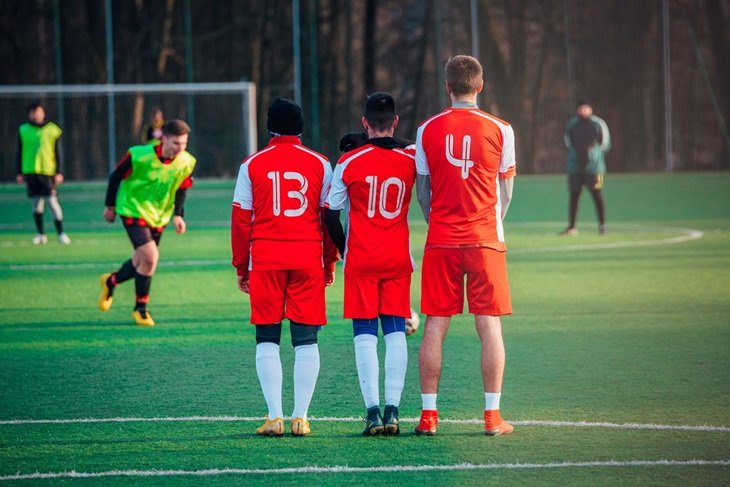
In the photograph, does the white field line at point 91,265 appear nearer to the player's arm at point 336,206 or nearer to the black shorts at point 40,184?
the black shorts at point 40,184

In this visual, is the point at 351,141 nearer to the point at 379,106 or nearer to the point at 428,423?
the point at 379,106

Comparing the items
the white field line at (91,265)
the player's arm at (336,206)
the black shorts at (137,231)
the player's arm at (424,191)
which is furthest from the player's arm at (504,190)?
the white field line at (91,265)

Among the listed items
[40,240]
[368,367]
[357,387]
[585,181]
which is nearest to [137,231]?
[357,387]

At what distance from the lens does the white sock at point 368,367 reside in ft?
20.9

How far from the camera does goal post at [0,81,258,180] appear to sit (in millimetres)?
30844

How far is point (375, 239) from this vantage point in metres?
6.43

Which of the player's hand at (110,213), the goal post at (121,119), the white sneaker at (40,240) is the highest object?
the goal post at (121,119)

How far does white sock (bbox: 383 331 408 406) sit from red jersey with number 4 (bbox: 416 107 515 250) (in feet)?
1.85

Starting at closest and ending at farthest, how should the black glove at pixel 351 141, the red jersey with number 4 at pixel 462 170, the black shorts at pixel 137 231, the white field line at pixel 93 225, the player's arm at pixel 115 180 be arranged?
the red jersey with number 4 at pixel 462 170 → the black glove at pixel 351 141 → the player's arm at pixel 115 180 → the black shorts at pixel 137 231 → the white field line at pixel 93 225

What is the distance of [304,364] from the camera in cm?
642

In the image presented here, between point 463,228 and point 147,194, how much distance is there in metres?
4.75

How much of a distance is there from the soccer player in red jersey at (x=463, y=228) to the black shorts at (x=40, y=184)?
43.4ft

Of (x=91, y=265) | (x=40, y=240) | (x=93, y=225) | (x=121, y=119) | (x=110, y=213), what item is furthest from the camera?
(x=121, y=119)

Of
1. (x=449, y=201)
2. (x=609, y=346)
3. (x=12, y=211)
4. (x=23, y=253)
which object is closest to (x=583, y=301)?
(x=609, y=346)
